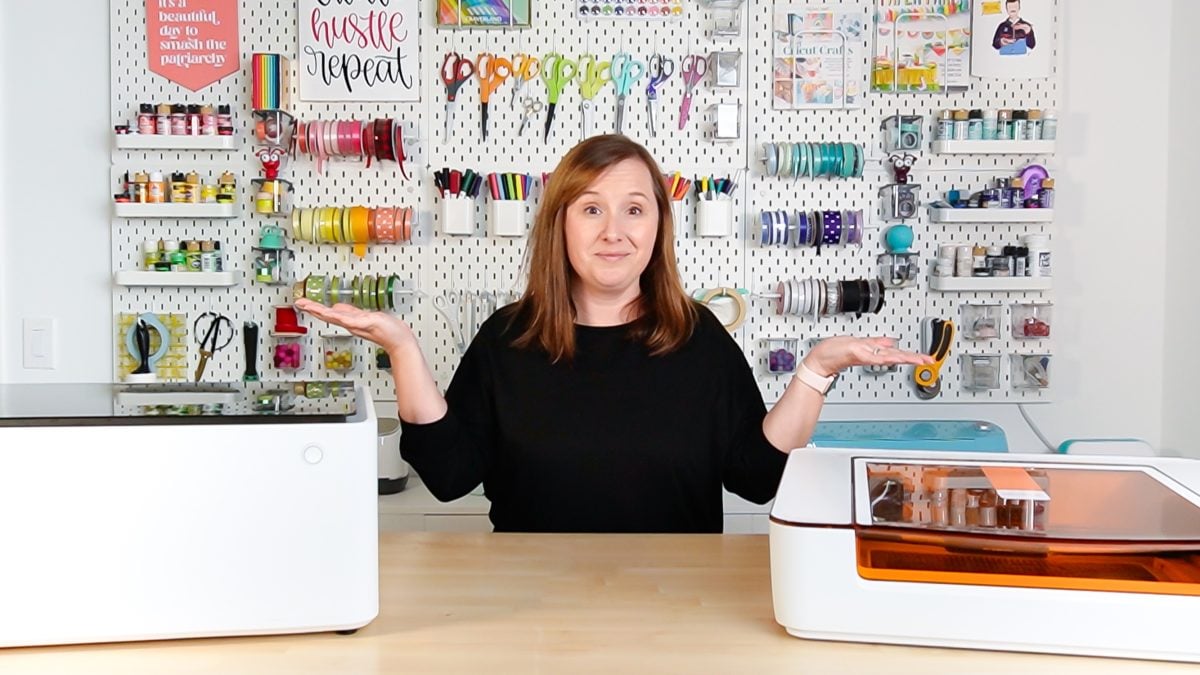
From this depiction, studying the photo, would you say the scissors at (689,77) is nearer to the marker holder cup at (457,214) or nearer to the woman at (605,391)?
the marker holder cup at (457,214)

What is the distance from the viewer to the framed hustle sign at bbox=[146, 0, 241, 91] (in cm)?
278

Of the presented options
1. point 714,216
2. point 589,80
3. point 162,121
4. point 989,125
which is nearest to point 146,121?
point 162,121

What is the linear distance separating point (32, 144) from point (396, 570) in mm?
2047

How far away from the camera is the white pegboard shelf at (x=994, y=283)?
8.98 feet

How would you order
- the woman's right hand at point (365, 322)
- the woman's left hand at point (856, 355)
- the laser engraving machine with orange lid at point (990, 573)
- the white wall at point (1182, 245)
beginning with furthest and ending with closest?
the white wall at point (1182, 245)
the woman's left hand at point (856, 355)
the woman's right hand at point (365, 322)
the laser engraving machine with orange lid at point (990, 573)

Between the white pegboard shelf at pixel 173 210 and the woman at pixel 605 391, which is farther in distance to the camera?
the white pegboard shelf at pixel 173 210

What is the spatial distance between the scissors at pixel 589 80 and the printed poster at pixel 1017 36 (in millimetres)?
956

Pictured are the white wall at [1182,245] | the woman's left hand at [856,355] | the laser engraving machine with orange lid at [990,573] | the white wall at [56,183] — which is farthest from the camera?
the white wall at [56,183]

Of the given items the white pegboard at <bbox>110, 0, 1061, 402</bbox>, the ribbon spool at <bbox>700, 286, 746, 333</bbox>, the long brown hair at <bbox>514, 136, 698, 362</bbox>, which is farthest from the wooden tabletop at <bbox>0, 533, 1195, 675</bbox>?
the white pegboard at <bbox>110, 0, 1061, 402</bbox>

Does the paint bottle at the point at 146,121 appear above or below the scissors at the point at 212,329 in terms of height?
above

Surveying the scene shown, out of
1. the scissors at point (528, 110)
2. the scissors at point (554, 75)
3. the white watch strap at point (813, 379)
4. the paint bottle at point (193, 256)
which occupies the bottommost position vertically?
the white watch strap at point (813, 379)

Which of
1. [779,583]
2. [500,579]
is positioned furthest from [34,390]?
[779,583]

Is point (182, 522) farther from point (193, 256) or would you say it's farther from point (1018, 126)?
point (1018, 126)

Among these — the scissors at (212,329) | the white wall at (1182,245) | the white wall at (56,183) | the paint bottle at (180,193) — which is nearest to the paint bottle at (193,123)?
the paint bottle at (180,193)
